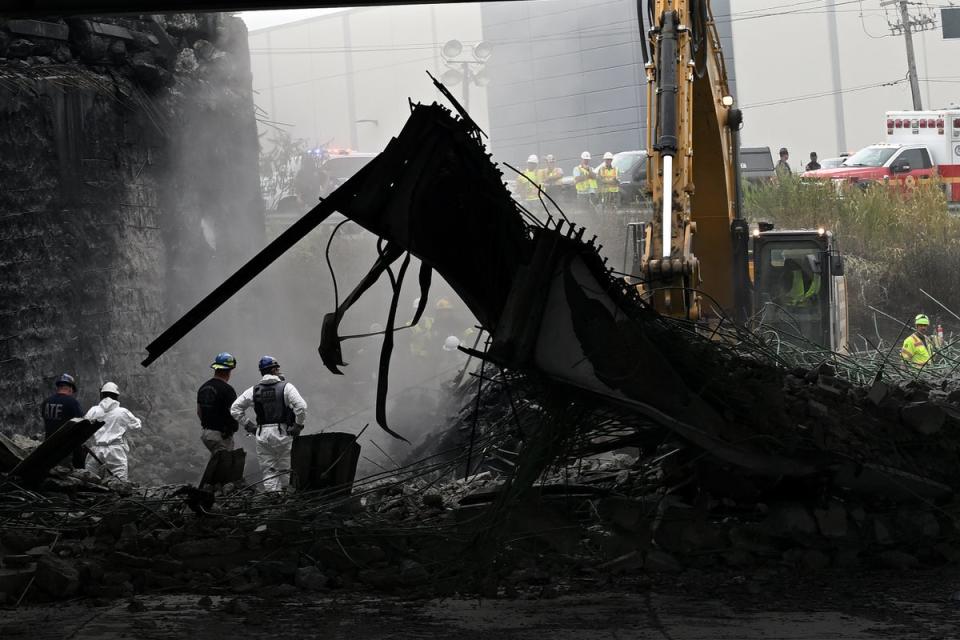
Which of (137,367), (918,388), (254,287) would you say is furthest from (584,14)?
(918,388)

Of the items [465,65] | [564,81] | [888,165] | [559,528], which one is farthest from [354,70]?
[559,528]

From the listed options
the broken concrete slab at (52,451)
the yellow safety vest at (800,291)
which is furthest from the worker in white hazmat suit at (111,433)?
the yellow safety vest at (800,291)

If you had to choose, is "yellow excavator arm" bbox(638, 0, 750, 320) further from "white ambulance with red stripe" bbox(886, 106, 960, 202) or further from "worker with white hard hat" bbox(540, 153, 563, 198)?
"white ambulance with red stripe" bbox(886, 106, 960, 202)

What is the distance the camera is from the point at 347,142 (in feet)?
112

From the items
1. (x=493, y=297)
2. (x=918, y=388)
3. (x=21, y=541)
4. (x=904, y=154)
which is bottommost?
(x=21, y=541)

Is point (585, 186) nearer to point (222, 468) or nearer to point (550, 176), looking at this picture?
point (550, 176)

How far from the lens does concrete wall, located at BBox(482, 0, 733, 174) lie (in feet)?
115

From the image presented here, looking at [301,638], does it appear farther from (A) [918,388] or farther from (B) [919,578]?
(A) [918,388]

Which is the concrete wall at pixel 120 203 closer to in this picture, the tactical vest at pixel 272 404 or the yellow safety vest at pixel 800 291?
the tactical vest at pixel 272 404

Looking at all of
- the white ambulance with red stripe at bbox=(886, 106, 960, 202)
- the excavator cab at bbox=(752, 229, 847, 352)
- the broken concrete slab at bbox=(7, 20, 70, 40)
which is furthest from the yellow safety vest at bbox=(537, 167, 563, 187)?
the excavator cab at bbox=(752, 229, 847, 352)

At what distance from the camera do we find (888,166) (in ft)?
93.4

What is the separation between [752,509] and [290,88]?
3003 centimetres

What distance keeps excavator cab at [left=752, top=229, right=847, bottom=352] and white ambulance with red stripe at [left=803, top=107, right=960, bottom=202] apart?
15227mm

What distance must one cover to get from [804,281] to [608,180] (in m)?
11.4
